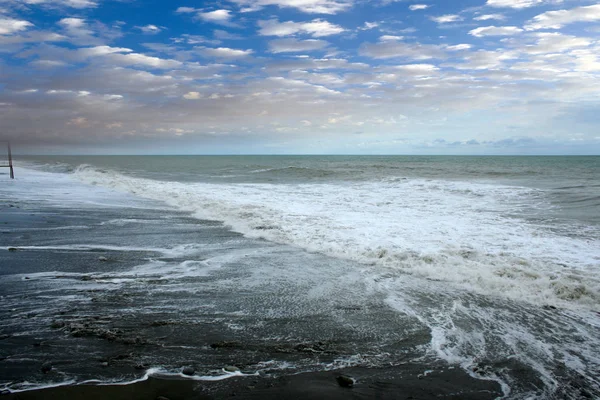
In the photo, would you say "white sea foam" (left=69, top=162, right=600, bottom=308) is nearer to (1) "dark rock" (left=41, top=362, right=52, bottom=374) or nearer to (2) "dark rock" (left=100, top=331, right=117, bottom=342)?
(2) "dark rock" (left=100, top=331, right=117, bottom=342)

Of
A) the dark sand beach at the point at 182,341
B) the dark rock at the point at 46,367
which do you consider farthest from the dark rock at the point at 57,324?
the dark rock at the point at 46,367

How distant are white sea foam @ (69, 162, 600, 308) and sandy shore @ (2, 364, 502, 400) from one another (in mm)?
2867

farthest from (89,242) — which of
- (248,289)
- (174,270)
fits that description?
(248,289)

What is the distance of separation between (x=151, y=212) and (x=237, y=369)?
10731mm

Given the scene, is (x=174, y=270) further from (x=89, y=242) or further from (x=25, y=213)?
(x=25, y=213)

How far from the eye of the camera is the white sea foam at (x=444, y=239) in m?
6.26

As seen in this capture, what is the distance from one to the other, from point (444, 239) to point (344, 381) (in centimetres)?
667

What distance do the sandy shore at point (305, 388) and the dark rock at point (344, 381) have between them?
3cm

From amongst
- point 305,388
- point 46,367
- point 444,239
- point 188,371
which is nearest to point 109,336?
point 46,367

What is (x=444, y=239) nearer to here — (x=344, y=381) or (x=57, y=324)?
(x=344, y=381)

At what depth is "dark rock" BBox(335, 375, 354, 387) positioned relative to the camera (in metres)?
3.36

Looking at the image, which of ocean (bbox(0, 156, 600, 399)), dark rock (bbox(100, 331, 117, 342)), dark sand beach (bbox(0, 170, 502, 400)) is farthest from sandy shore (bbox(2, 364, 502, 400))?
dark rock (bbox(100, 331, 117, 342))

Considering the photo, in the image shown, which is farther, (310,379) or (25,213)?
(25,213)

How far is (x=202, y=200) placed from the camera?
16609 millimetres
